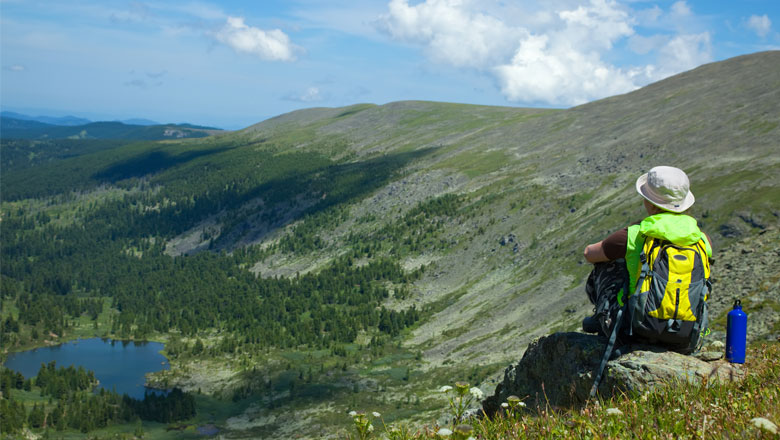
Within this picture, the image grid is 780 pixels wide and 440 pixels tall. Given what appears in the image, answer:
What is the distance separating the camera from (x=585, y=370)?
11469 mm

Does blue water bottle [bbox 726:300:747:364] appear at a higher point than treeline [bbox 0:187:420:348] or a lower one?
higher

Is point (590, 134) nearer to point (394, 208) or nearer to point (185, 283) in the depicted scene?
point (394, 208)

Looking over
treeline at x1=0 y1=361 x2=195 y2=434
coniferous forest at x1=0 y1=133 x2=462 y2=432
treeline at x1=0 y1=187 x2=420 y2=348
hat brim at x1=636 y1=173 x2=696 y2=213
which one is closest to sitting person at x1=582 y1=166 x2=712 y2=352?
hat brim at x1=636 y1=173 x2=696 y2=213

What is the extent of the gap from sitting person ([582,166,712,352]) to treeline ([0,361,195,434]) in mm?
83264

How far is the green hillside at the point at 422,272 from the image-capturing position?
75875 millimetres

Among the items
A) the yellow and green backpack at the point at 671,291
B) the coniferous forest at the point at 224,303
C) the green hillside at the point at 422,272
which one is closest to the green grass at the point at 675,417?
Answer: the yellow and green backpack at the point at 671,291

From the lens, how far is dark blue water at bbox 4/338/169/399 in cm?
A: 10340

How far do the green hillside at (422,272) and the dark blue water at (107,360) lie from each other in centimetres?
514

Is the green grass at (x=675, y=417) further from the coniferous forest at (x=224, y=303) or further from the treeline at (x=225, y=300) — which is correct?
the treeline at (x=225, y=300)

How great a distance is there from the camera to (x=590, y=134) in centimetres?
15975

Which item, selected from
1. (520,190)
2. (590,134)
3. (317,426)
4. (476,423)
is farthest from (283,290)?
(476,423)

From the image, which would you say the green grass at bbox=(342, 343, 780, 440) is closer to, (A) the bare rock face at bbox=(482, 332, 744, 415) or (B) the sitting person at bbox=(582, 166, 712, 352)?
(A) the bare rock face at bbox=(482, 332, 744, 415)

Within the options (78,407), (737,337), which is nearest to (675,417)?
(737,337)

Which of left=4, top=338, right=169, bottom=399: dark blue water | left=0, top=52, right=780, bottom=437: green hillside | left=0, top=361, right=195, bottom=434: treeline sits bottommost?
left=4, top=338, right=169, bottom=399: dark blue water
